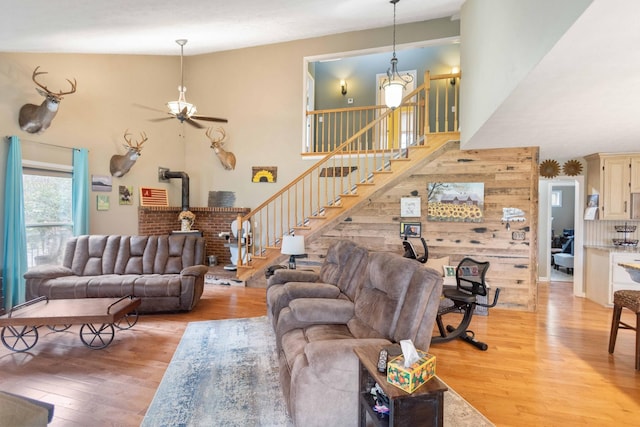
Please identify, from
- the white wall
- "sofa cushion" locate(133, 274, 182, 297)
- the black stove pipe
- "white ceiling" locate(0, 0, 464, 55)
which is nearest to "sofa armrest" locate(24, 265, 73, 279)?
"sofa cushion" locate(133, 274, 182, 297)

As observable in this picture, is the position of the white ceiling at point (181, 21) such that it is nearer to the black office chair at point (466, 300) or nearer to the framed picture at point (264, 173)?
the framed picture at point (264, 173)

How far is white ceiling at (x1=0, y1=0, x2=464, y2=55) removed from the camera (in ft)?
10.2

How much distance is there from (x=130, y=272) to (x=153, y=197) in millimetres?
2459

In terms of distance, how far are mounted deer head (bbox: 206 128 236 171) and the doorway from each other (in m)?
6.12

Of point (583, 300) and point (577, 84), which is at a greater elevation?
point (577, 84)

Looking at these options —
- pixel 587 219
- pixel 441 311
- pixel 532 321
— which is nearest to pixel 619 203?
pixel 587 219

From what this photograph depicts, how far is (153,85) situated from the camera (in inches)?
259

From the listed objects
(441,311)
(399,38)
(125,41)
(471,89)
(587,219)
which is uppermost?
(399,38)

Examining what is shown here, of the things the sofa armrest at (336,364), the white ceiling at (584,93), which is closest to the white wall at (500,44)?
the white ceiling at (584,93)

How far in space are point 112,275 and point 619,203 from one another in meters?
7.44

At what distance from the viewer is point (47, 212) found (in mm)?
4789

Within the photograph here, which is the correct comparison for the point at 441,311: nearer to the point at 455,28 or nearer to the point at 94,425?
the point at 94,425

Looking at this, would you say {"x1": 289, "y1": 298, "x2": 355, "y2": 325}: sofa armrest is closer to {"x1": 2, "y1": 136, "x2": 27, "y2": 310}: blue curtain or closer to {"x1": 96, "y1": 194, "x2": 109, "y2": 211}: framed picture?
{"x1": 2, "y1": 136, "x2": 27, "y2": 310}: blue curtain

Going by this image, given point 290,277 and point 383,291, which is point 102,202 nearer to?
point 290,277
